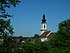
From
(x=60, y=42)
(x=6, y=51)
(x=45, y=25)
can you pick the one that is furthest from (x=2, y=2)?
(x=45, y=25)

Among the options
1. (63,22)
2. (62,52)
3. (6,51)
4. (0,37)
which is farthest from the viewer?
(63,22)

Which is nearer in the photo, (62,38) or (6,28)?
(6,28)

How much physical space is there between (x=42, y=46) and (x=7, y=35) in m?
23.8

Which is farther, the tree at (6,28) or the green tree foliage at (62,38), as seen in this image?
the green tree foliage at (62,38)

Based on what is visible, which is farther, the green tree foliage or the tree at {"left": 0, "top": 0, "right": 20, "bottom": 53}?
the green tree foliage

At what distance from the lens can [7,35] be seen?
18391 mm

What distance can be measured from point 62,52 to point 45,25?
3274 inches

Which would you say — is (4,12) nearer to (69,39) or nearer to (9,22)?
(9,22)

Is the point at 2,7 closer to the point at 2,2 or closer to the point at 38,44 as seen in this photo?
the point at 2,2

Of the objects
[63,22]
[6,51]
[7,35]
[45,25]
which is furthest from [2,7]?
[45,25]

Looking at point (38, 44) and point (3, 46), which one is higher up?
point (38, 44)

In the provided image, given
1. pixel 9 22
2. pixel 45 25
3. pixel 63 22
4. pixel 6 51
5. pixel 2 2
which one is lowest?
pixel 6 51

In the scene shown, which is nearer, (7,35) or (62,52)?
(7,35)

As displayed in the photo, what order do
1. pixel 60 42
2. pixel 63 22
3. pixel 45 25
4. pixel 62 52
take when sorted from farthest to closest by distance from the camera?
pixel 45 25
pixel 63 22
pixel 60 42
pixel 62 52
